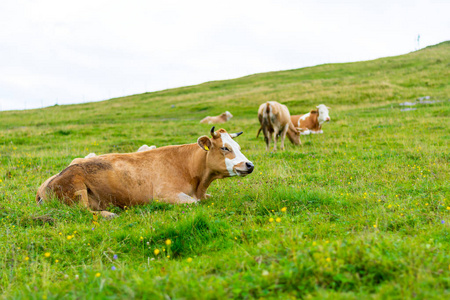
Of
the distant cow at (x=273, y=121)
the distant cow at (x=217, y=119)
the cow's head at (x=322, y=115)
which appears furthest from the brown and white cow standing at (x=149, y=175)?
the distant cow at (x=217, y=119)

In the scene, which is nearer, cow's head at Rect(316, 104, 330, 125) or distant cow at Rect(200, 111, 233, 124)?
cow's head at Rect(316, 104, 330, 125)

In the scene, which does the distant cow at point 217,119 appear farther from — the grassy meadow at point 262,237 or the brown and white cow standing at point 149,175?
the brown and white cow standing at point 149,175

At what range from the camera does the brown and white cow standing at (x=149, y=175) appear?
655cm

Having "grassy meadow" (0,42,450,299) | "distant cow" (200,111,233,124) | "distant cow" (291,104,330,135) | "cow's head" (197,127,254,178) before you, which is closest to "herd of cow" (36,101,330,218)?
"cow's head" (197,127,254,178)

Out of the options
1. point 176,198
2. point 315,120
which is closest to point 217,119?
point 315,120

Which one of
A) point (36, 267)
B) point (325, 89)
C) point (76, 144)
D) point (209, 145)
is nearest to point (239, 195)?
point (209, 145)

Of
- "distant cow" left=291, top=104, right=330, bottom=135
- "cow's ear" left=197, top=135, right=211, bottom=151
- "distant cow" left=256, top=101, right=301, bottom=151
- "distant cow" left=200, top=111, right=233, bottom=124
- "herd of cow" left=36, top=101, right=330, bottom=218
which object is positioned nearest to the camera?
"herd of cow" left=36, top=101, right=330, bottom=218

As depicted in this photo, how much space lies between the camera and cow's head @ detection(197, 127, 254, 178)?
676cm

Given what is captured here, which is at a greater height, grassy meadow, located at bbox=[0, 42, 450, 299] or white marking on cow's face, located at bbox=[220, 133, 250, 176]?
white marking on cow's face, located at bbox=[220, 133, 250, 176]

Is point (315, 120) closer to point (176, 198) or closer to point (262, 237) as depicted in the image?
point (176, 198)

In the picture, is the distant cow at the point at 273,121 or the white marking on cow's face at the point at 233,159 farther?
the distant cow at the point at 273,121

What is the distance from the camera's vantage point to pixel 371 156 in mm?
10164

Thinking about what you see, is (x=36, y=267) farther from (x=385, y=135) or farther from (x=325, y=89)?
(x=325, y=89)

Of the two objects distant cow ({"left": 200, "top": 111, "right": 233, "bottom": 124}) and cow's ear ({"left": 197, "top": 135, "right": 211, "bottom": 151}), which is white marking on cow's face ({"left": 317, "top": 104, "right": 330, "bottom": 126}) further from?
cow's ear ({"left": 197, "top": 135, "right": 211, "bottom": 151})
